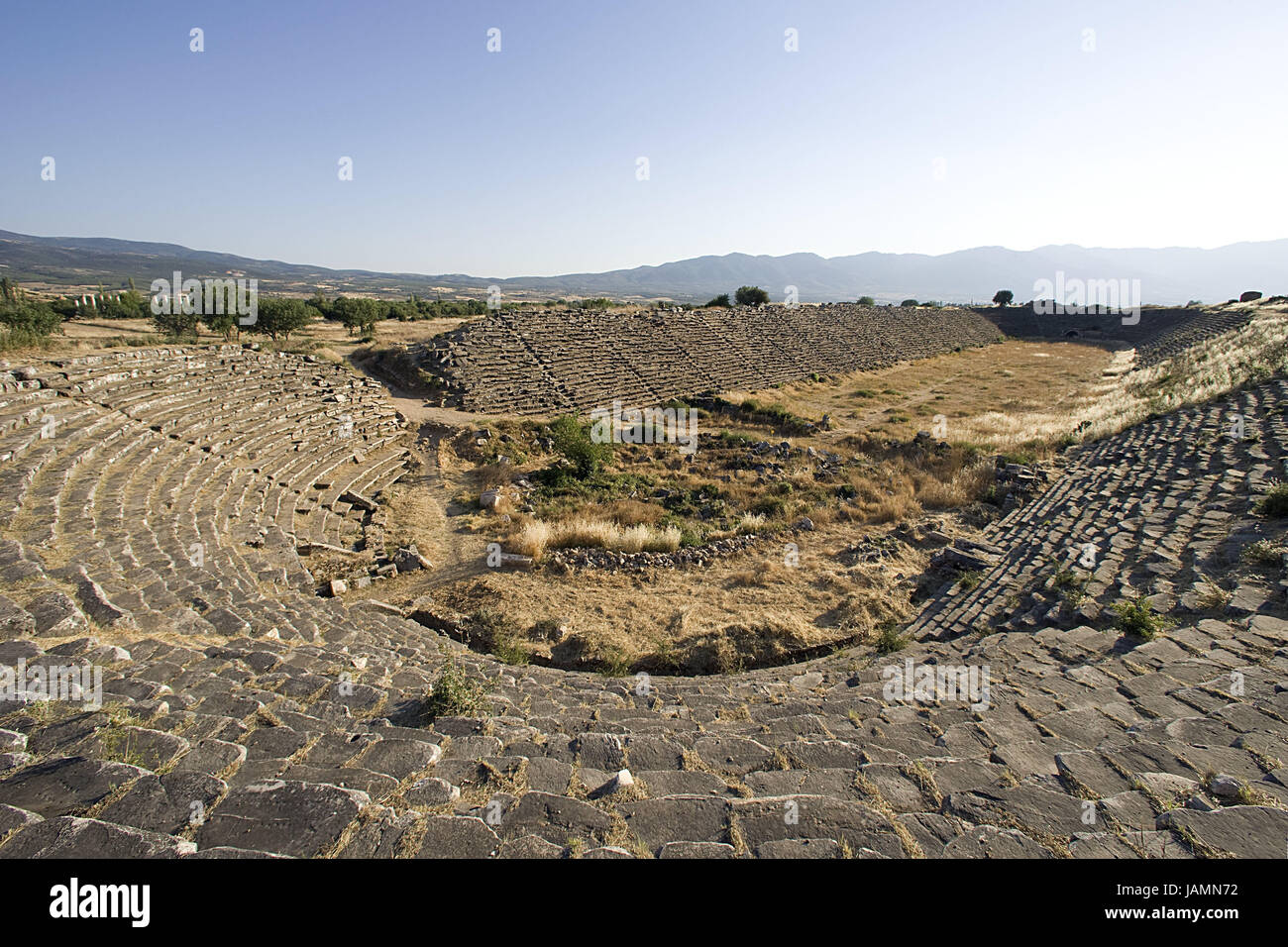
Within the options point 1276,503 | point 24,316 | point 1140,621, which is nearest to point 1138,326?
point 1276,503

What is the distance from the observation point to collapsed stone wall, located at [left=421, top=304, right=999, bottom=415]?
25.3 meters

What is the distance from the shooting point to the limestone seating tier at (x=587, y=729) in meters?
3.11

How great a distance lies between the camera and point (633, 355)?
31250 mm

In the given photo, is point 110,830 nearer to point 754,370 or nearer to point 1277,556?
point 1277,556

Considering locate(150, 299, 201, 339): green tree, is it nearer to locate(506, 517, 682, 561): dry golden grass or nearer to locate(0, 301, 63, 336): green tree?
locate(0, 301, 63, 336): green tree

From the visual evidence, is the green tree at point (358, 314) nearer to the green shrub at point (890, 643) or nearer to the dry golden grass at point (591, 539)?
the dry golden grass at point (591, 539)

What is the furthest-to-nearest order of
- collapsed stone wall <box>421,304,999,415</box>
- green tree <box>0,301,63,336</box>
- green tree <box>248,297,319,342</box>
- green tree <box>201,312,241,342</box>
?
1. green tree <box>248,297,319,342</box>
2. green tree <box>201,312,241,342</box>
3. collapsed stone wall <box>421,304,999,415</box>
4. green tree <box>0,301,63,336</box>

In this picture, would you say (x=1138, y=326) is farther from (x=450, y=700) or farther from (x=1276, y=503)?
(x=450, y=700)

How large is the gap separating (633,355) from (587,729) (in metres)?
27.7

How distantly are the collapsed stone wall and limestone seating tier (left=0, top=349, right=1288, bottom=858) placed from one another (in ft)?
52.7

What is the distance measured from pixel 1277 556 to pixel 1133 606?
2503 millimetres

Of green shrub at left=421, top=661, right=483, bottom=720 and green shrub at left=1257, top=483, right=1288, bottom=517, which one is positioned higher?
green shrub at left=1257, top=483, right=1288, bottom=517

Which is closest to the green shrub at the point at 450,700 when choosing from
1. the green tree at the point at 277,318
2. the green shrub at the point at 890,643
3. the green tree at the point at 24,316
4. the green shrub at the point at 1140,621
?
the green shrub at the point at 890,643

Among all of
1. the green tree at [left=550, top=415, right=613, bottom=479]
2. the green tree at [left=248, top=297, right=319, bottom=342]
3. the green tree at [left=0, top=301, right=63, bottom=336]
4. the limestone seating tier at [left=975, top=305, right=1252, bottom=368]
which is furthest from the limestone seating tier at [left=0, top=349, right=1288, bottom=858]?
the limestone seating tier at [left=975, top=305, right=1252, bottom=368]
